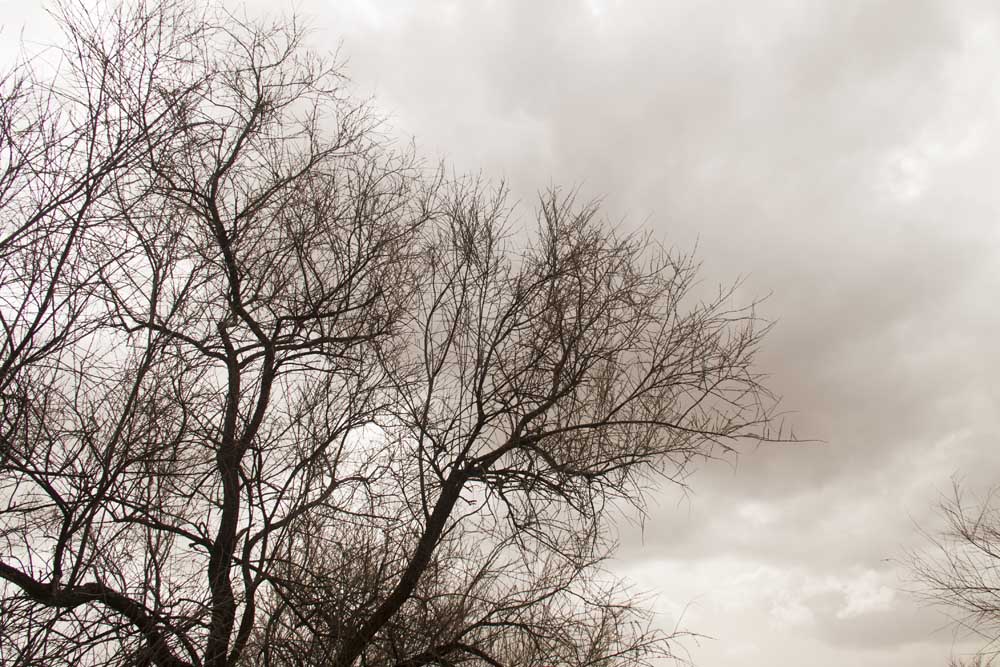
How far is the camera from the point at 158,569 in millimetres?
3184

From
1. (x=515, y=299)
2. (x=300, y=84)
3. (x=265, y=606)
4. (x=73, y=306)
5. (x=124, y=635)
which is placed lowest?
(x=124, y=635)

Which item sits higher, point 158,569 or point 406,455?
point 406,455

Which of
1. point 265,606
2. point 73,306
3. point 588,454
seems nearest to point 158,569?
point 73,306

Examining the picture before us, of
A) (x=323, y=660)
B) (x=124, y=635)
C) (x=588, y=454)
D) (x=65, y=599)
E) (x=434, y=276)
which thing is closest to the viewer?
(x=65, y=599)

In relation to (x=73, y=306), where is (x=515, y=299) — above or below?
above

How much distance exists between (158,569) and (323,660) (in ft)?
6.03

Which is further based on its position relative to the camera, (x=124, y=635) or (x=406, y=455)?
(x=406, y=455)

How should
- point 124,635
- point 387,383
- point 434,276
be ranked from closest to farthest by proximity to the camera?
point 124,635
point 387,383
point 434,276

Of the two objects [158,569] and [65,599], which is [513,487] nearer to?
[158,569]

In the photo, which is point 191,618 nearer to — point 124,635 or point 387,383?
point 124,635

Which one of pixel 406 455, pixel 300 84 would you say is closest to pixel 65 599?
pixel 406 455

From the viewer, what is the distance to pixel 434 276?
6035 millimetres

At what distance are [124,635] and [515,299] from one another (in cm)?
343

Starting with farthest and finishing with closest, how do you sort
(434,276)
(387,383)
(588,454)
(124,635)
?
(434,276) → (387,383) → (588,454) → (124,635)
